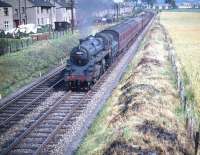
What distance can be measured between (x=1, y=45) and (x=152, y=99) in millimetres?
21791

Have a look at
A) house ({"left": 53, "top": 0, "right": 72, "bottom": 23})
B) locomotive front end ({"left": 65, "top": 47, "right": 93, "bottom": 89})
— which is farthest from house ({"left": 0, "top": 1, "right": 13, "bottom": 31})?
locomotive front end ({"left": 65, "top": 47, "right": 93, "bottom": 89})

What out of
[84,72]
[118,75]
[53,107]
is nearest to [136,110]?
[53,107]

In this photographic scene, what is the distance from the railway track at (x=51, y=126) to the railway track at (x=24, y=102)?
4.42ft

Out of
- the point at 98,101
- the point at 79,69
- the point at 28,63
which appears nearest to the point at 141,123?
the point at 98,101

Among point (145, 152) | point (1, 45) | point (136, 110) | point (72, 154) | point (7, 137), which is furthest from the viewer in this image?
point (1, 45)

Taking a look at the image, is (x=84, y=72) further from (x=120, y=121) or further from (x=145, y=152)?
(x=145, y=152)

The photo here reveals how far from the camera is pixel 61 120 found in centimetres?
1975

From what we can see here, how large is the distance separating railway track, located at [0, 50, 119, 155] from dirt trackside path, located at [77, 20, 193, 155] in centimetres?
156

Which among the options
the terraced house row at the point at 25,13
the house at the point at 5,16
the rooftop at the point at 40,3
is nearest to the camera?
the house at the point at 5,16

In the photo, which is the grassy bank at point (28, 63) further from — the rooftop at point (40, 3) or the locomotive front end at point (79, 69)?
the rooftop at point (40, 3)

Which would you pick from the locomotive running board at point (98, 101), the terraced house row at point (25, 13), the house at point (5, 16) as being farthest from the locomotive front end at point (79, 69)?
the terraced house row at point (25, 13)

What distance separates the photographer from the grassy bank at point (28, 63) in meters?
28.3

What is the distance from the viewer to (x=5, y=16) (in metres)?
64.6

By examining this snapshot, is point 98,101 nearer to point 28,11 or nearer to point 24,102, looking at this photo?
point 24,102
